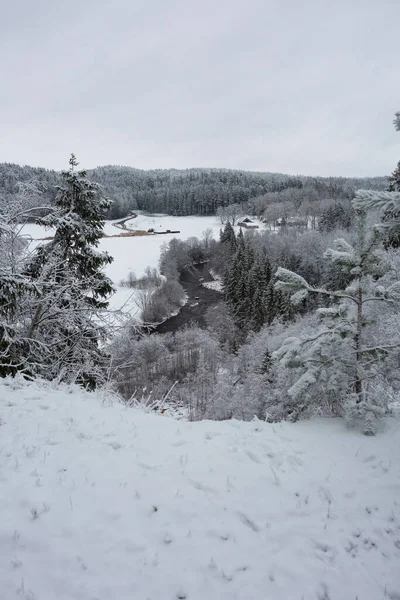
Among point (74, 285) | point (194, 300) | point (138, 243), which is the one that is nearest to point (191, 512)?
point (74, 285)

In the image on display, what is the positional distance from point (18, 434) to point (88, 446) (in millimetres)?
1180

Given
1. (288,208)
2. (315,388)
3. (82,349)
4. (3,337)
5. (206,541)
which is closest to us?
(206,541)

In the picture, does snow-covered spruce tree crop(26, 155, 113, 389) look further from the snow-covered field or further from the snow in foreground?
the snow-covered field

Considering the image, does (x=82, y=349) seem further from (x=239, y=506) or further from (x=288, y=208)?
(x=288, y=208)

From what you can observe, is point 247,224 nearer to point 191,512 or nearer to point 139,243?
point 139,243

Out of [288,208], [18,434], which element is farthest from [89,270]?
[288,208]

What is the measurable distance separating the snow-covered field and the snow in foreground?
33277 mm

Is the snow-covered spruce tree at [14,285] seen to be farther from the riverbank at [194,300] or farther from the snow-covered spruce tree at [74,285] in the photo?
the riverbank at [194,300]

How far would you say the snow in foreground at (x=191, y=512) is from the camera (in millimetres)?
3014

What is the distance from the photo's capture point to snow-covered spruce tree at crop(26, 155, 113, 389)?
9328 millimetres

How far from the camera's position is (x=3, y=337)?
6816 mm

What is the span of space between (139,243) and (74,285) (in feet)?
239

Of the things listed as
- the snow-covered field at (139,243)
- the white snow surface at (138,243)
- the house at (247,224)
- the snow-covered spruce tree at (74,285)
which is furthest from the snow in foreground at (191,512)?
the house at (247,224)

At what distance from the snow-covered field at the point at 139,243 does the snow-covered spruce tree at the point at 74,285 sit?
27.3 meters
